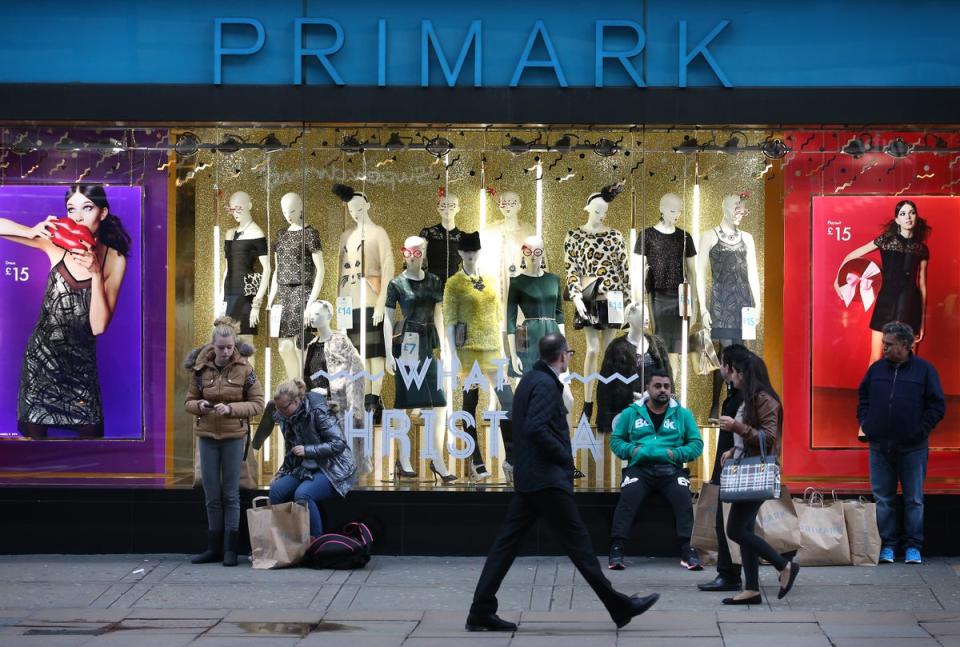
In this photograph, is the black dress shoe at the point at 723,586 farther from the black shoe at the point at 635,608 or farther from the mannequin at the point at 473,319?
the mannequin at the point at 473,319

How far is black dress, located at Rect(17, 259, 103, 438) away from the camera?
12.0 m

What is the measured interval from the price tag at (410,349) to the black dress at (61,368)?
98.7 inches

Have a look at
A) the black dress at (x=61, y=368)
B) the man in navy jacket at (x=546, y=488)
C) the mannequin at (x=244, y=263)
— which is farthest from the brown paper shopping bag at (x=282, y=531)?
the man in navy jacket at (x=546, y=488)

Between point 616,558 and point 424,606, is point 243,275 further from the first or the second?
point 616,558

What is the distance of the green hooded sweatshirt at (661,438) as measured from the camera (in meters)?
11.0

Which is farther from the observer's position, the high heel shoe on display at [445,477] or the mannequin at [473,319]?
the mannequin at [473,319]

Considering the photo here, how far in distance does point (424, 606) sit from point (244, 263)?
368 centimetres

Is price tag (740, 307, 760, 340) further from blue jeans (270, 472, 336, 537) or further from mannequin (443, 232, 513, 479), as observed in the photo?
blue jeans (270, 472, 336, 537)

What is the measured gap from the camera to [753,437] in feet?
30.3

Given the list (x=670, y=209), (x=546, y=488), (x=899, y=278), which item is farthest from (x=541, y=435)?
(x=899, y=278)

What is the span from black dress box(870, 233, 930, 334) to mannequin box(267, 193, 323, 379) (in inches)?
180

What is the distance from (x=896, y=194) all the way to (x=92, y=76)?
6.54m

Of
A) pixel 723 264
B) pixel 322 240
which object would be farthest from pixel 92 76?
pixel 723 264

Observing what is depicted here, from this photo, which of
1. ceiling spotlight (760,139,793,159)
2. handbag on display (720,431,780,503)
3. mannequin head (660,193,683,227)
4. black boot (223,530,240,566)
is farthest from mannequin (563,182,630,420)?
black boot (223,530,240,566)
